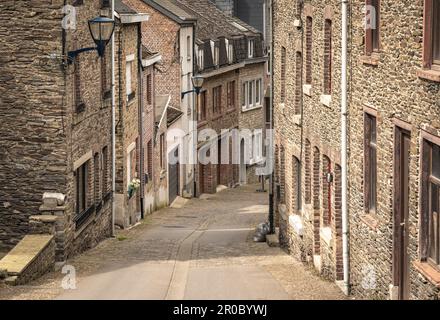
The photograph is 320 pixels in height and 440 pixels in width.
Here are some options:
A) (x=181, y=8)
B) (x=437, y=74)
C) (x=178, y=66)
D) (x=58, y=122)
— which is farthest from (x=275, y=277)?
(x=181, y=8)

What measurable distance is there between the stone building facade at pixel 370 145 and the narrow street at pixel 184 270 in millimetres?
907

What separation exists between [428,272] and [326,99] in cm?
726

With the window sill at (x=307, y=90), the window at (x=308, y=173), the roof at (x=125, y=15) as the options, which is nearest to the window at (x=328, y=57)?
the window sill at (x=307, y=90)

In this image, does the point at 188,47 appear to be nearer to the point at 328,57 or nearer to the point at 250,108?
the point at 250,108

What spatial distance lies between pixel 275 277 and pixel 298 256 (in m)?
4.30

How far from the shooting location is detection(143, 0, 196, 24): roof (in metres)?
41.8

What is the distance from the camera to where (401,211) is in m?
13.8

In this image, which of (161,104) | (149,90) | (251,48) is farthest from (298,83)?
(251,48)

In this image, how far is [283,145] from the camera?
2620cm

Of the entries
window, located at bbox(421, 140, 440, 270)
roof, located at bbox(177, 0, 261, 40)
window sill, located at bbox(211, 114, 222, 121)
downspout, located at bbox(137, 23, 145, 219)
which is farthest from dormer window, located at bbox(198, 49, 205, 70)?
window, located at bbox(421, 140, 440, 270)

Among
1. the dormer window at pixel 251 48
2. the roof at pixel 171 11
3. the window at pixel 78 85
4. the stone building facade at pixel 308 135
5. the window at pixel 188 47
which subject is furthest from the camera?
the dormer window at pixel 251 48

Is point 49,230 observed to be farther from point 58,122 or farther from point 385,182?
point 385,182

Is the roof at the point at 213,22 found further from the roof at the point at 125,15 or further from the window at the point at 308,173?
the window at the point at 308,173

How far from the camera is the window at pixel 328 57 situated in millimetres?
19109
